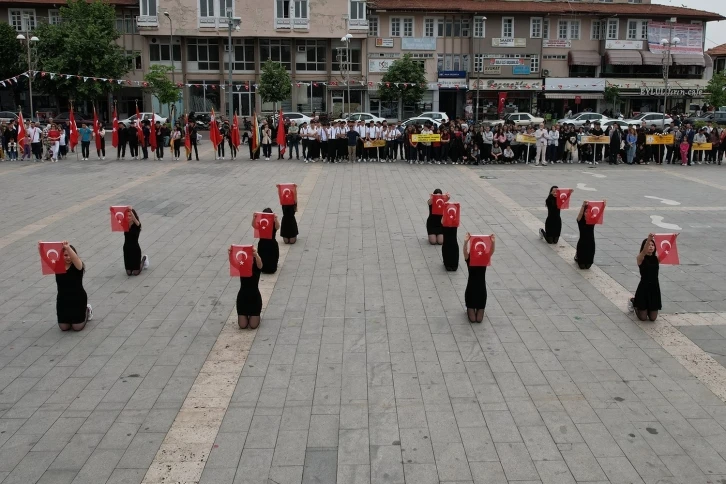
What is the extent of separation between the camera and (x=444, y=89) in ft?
174

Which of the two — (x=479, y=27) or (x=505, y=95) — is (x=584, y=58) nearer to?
(x=505, y=95)

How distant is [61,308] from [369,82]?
4504cm

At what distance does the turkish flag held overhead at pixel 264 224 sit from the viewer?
10773 mm

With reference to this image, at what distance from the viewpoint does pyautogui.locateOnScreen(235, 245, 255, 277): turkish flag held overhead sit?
28.3ft

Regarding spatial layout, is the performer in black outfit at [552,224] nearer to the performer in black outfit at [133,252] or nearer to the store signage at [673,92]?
the performer in black outfit at [133,252]

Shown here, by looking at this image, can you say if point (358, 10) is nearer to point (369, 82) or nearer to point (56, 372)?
point (369, 82)

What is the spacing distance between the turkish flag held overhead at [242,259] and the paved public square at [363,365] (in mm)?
768

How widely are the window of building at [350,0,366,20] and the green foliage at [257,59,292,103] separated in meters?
6.63

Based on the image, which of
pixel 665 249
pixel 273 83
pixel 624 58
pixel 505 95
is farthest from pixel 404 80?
pixel 665 249

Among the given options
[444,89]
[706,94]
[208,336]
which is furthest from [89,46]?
[706,94]

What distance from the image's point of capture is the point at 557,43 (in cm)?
5375

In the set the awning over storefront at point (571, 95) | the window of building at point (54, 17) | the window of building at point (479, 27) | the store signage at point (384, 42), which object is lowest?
the awning over storefront at point (571, 95)

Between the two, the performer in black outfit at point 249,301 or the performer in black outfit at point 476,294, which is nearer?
the performer in black outfit at point 249,301

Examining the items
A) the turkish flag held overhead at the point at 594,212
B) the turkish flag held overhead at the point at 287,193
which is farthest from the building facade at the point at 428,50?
the turkish flag held overhead at the point at 594,212
